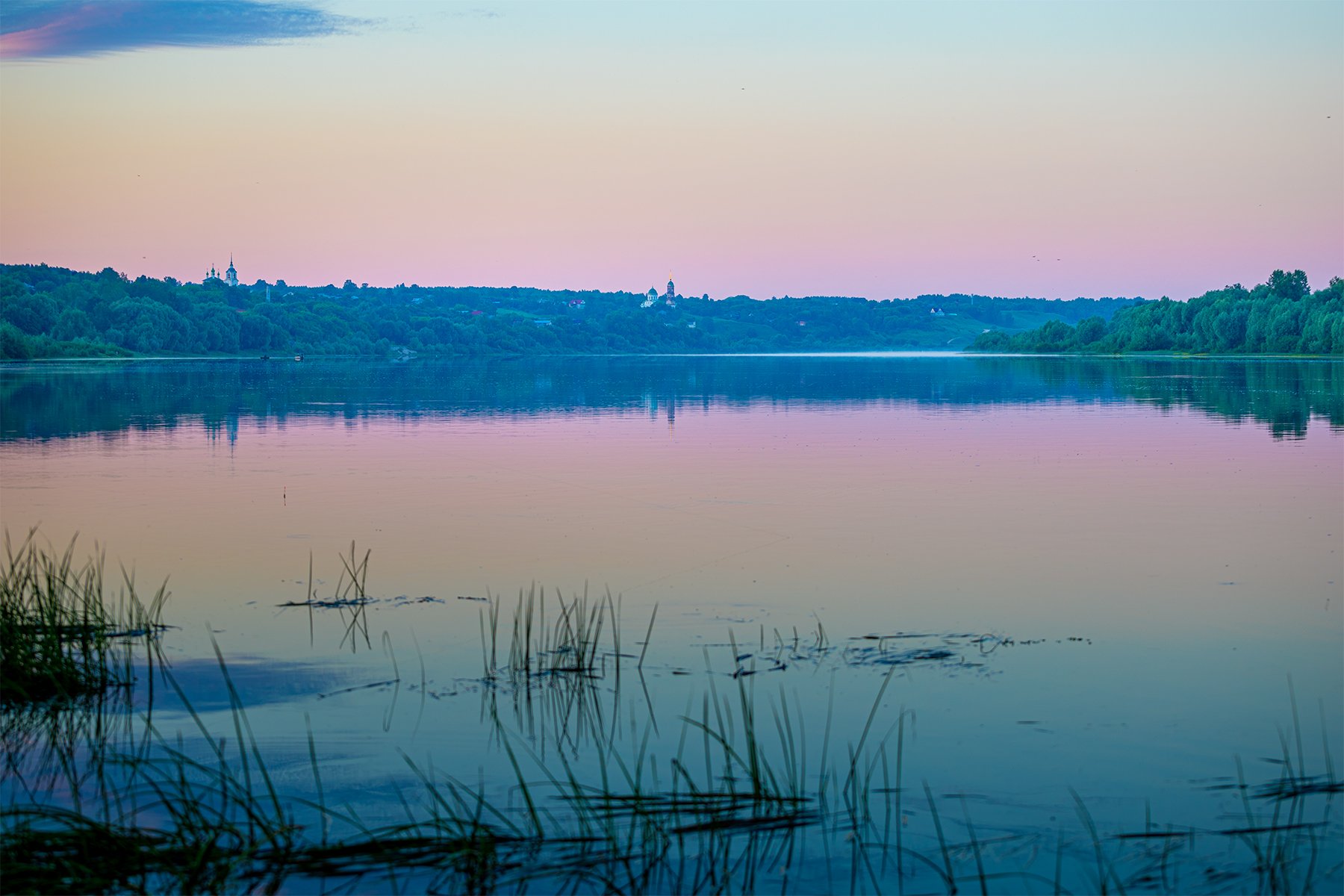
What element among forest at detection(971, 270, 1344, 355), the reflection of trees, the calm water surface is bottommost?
the calm water surface

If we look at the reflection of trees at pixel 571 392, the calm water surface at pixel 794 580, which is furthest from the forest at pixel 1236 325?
the calm water surface at pixel 794 580

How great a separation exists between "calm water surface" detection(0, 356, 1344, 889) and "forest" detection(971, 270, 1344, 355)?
106 metres

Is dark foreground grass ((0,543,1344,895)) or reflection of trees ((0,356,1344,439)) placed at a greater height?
reflection of trees ((0,356,1344,439))

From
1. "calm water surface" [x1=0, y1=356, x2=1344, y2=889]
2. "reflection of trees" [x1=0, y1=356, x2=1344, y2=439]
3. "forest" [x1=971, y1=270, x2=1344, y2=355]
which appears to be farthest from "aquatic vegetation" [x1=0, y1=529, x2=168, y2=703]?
"forest" [x1=971, y1=270, x2=1344, y2=355]

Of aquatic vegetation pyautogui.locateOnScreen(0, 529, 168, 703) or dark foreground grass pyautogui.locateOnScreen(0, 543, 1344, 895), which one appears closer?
dark foreground grass pyautogui.locateOnScreen(0, 543, 1344, 895)

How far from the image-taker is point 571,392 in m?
60.2

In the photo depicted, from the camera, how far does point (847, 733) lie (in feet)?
30.1

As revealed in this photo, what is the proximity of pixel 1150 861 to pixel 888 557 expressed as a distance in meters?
8.48

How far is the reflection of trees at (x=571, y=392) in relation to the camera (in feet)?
134

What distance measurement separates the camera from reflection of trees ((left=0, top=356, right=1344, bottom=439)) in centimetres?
4084

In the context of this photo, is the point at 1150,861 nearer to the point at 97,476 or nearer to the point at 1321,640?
the point at 1321,640

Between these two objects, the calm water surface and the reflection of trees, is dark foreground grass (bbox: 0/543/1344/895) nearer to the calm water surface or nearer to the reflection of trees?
the calm water surface

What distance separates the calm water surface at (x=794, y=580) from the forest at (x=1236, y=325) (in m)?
A: 106

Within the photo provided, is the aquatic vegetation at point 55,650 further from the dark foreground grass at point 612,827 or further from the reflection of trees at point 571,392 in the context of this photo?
the reflection of trees at point 571,392
